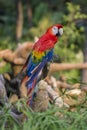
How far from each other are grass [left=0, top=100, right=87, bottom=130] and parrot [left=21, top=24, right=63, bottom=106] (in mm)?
1075

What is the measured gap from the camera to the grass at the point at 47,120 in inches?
189

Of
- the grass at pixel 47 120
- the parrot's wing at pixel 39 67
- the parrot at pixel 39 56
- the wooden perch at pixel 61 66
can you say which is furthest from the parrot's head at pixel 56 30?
the wooden perch at pixel 61 66

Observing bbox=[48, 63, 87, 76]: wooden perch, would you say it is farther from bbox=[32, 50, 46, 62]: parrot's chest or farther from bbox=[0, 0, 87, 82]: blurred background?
bbox=[0, 0, 87, 82]: blurred background

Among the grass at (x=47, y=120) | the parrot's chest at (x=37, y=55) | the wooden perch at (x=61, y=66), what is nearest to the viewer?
the grass at (x=47, y=120)

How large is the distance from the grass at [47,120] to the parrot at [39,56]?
1.08 meters

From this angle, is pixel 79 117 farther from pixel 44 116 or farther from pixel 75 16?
pixel 75 16

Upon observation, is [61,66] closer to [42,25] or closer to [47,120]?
[47,120]

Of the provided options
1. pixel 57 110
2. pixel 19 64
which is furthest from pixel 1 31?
pixel 57 110

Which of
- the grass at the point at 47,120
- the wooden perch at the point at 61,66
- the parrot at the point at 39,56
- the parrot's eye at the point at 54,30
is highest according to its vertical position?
the parrot's eye at the point at 54,30

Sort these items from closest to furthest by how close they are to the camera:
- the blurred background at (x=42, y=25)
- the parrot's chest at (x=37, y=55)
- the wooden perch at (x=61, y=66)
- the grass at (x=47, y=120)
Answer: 1. the grass at (x=47, y=120)
2. the parrot's chest at (x=37, y=55)
3. the wooden perch at (x=61, y=66)
4. the blurred background at (x=42, y=25)

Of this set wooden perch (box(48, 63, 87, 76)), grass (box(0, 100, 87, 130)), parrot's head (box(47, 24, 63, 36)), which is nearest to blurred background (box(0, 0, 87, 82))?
wooden perch (box(48, 63, 87, 76))

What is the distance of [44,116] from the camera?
4.91 metres

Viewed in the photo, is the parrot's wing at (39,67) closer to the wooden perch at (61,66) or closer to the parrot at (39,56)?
the parrot at (39,56)

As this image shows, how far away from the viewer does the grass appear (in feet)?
15.8
